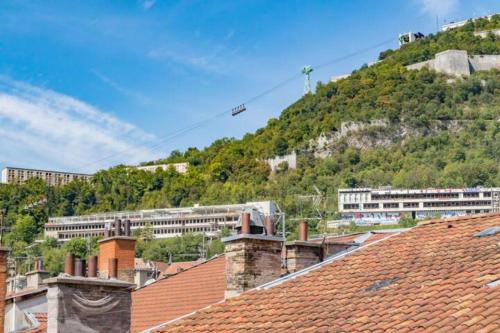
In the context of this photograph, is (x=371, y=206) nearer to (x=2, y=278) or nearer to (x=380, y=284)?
(x=2, y=278)

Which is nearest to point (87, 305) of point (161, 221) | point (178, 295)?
point (178, 295)

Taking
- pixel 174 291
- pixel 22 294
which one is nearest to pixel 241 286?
pixel 174 291

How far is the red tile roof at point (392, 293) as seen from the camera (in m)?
10.5

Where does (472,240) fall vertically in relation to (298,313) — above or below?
above

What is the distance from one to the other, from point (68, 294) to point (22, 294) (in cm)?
739

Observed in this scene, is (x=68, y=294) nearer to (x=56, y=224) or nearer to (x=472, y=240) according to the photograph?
(x=472, y=240)

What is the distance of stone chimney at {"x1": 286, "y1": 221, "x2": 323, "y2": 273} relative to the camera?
15.9m

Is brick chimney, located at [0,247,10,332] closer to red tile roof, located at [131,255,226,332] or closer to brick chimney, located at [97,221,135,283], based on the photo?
red tile roof, located at [131,255,226,332]

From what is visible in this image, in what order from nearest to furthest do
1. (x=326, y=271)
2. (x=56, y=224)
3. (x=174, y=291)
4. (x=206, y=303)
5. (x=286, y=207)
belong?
(x=326, y=271), (x=206, y=303), (x=174, y=291), (x=286, y=207), (x=56, y=224)

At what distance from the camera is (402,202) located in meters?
188

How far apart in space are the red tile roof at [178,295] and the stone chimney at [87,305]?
3.17 metres

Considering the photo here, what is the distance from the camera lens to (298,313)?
493 inches

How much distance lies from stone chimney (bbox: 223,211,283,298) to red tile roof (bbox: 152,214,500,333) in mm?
512

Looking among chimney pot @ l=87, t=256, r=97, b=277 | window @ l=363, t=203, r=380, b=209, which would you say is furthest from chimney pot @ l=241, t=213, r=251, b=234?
window @ l=363, t=203, r=380, b=209
